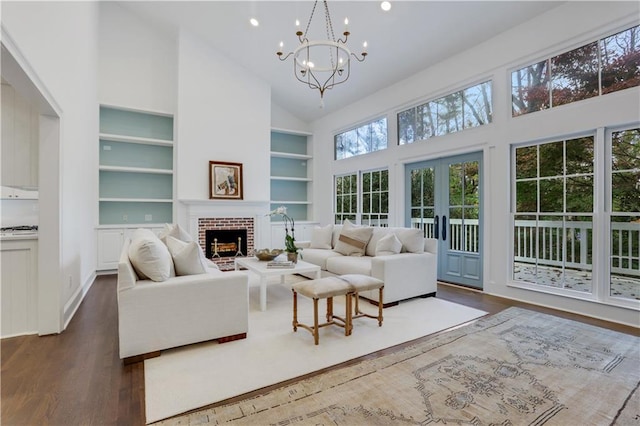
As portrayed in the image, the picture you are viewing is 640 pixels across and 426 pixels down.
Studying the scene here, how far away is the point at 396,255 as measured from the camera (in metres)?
3.99

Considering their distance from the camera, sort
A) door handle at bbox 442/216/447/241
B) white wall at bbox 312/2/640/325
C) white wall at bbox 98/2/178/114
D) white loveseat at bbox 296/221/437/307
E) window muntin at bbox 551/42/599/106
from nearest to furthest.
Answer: white wall at bbox 312/2/640/325 < window muntin at bbox 551/42/599/106 < white loveseat at bbox 296/221/437/307 < door handle at bbox 442/216/447/241 < white wall at bbox 98/2/178/114

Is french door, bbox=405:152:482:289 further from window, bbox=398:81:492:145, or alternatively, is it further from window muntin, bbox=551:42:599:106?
window muntin, bbox=551:42:599:106

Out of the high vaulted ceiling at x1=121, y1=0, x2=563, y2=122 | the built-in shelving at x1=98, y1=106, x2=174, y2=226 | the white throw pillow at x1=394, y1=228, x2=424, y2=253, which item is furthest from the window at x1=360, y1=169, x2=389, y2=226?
the built-in shelving at x1=98, y1=106, x2=174, y2=226

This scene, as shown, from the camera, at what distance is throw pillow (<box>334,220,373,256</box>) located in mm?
4688

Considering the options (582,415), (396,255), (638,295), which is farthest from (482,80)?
(582,415)

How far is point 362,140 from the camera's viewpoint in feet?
22.3

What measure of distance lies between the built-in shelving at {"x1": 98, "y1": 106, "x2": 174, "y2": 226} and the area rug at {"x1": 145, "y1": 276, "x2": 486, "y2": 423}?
396cm

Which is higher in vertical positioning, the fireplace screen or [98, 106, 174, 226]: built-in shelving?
[98, 106, 174, 226]: built-in shelving

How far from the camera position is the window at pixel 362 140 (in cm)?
628

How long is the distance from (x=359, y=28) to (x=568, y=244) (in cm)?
406

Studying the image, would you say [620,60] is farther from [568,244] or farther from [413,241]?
[413,241]

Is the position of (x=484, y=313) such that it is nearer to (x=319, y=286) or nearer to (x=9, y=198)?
(x=319, y=286)

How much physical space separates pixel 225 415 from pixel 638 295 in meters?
4.02

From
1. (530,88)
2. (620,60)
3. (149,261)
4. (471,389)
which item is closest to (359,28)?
(530,88)
